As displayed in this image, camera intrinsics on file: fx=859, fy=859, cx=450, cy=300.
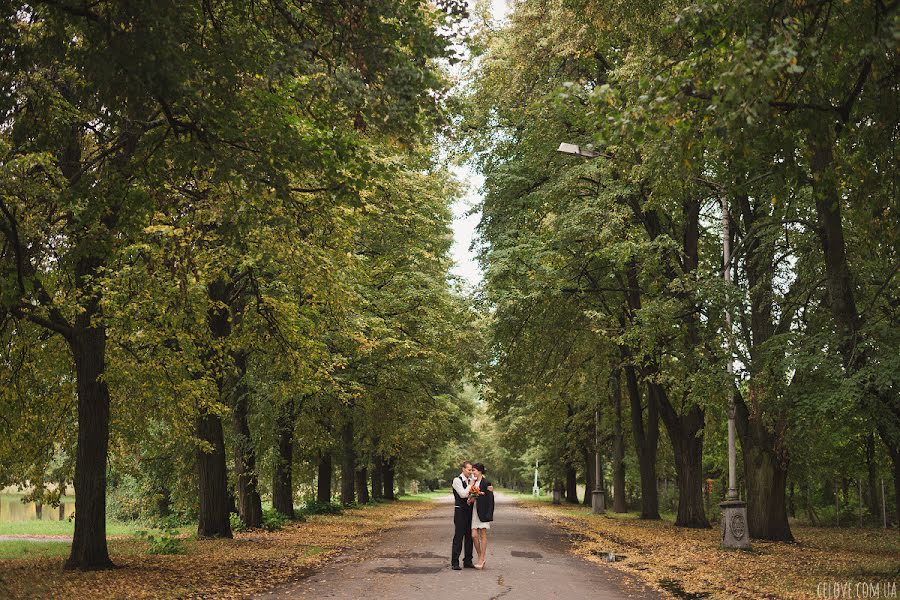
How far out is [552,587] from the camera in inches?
462

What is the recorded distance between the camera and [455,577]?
12969mm

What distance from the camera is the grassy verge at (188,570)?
11.2 meters

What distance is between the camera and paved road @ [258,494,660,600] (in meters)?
11.0

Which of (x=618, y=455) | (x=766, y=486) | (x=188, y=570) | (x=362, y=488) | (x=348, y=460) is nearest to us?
(x=188, y=570)

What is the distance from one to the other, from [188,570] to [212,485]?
5925mm

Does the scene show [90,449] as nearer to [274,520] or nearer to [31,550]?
[31,550]

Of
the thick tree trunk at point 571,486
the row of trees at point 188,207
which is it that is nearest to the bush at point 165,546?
the row of trees at point 188,207

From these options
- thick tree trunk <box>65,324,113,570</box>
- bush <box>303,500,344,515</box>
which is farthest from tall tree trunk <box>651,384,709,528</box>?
thick tree trunk <box>65,324,113,570</box>

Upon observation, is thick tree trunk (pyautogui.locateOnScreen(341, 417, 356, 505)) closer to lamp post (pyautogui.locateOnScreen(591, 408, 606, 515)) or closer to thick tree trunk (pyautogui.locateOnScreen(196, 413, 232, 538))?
lamp post (pyautogui.locateOnScreen(591, 408, 606, 515))

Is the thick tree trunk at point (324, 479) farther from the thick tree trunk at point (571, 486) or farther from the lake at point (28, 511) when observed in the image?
the thick tree trunk at point (571, 486)

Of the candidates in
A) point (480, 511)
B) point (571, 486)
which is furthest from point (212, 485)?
point (571, 486)

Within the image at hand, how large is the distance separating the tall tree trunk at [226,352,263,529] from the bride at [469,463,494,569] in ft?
28.1

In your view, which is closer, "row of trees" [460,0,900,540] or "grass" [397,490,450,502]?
"row of trees" [460,0,900,540]

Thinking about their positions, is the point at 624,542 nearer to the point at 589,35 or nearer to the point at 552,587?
the point at 552,587
